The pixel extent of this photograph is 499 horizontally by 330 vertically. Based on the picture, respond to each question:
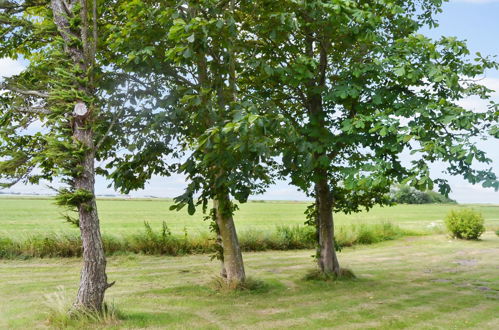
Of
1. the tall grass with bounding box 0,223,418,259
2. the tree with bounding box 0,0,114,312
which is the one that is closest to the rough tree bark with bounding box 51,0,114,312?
the tree with bounding box 0,0,114,312

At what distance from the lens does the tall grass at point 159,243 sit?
15.2 meters

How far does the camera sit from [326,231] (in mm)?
11234

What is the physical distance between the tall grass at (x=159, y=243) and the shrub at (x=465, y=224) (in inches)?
219

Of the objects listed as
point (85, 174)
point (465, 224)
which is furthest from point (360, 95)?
point (465, 224)

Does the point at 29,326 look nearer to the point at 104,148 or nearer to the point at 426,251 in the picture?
the point at 104,148

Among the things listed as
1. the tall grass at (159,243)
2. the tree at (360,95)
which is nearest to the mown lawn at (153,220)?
the tall grass at (159,243)

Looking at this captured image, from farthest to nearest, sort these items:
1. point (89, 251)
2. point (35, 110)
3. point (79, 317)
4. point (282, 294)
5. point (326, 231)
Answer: point (326, 231) → point (282, 294) → point (35, 110) → point (89, 251) → point (79, 317)

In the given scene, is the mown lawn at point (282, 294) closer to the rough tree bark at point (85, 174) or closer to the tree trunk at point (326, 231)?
the tree trunk at point (326, 231)

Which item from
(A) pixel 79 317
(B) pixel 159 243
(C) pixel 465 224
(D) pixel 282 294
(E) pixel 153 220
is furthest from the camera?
(E) pixel 153 220

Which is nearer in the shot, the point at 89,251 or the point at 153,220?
the point at 89,251

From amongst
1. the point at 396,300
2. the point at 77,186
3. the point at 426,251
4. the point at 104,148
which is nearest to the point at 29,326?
the point at 77,186

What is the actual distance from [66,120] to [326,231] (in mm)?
6994

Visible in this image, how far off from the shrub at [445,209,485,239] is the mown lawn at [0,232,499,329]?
5371 mm

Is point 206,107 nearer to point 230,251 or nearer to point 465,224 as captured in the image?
point 230,251
